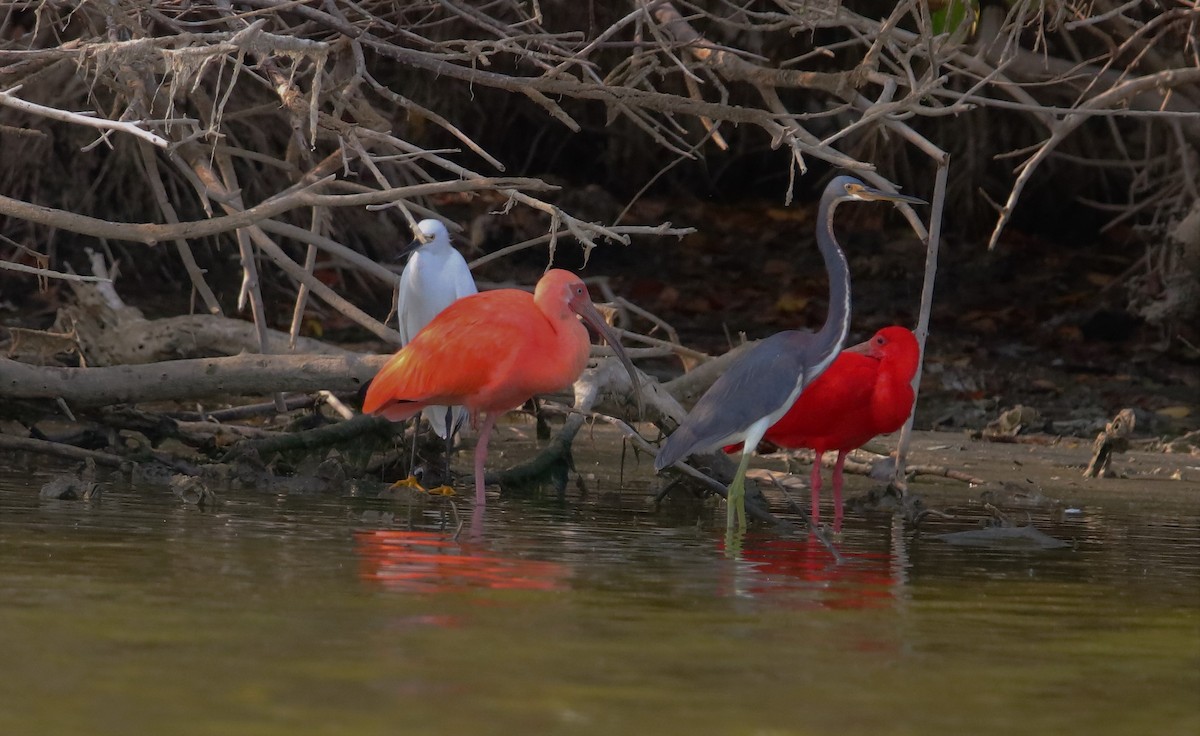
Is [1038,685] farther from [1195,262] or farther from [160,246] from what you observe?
[160,246]

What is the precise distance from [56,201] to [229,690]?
30.5 feet

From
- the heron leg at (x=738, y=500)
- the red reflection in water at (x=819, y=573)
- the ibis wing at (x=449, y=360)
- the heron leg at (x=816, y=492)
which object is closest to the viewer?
the red reflection in water at (x=819, y=573)

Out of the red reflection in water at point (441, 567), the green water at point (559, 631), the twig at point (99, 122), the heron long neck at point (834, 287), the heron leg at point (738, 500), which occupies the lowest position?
the green water at point (559, 631)

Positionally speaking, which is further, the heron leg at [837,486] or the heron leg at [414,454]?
the heron leg at [414,454]

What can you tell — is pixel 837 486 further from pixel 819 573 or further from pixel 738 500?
pixel 819 573

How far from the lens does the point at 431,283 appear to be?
27.4 ft

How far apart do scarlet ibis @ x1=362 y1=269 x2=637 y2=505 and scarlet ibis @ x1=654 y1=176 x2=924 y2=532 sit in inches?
21.2

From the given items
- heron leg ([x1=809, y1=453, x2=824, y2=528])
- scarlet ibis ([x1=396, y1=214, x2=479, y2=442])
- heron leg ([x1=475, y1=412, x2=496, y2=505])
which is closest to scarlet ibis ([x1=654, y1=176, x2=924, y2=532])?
heron leg ([x1=809, y1=453, x2=824, y2=528])

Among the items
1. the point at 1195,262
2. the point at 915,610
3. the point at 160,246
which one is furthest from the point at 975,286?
the point at 915,610

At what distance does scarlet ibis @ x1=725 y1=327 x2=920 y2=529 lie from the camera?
7.41 meters

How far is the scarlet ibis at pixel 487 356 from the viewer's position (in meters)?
7.05

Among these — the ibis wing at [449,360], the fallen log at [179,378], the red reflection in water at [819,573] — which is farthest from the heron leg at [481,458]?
the red reflection in water at [819,573]

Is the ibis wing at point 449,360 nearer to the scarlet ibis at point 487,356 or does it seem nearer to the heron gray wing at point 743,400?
the scarlet ibis at point 487,356

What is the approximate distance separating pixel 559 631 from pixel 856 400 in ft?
11.8
